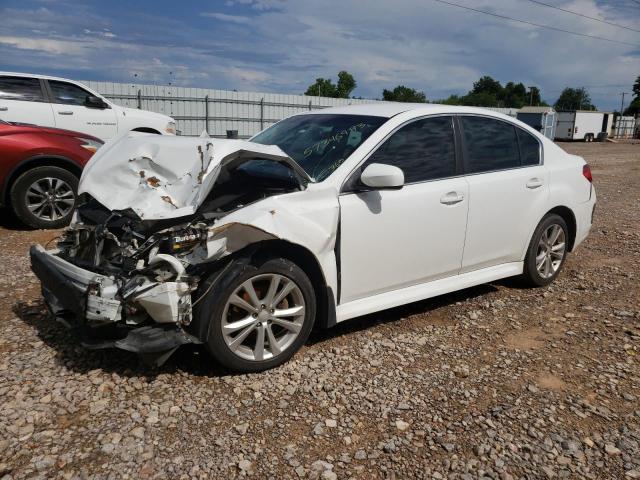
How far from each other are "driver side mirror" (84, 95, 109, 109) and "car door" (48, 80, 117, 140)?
37 millimetres

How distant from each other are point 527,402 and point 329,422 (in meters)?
1.20

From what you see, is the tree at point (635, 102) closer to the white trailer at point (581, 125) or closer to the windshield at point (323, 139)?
the white trailer at point (581, 125)

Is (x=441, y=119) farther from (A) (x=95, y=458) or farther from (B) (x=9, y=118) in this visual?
(B) (x=9, y=118)

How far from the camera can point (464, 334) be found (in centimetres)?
408

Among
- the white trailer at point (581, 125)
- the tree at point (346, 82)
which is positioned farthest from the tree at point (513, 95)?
the white trailer at point (581, 125)

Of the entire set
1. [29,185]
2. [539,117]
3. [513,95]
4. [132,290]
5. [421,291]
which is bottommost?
[421,291]

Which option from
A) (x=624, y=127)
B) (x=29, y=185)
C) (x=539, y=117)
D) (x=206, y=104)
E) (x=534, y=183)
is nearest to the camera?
(x=534, y=183)

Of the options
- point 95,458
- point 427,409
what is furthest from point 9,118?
point 427,409

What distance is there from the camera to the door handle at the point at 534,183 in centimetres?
465

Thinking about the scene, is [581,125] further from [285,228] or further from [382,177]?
[285,228]

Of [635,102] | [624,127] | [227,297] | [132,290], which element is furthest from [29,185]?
[635,102]

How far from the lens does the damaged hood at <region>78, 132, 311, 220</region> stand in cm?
317

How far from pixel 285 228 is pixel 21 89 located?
780 centimetres

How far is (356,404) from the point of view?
306cm
